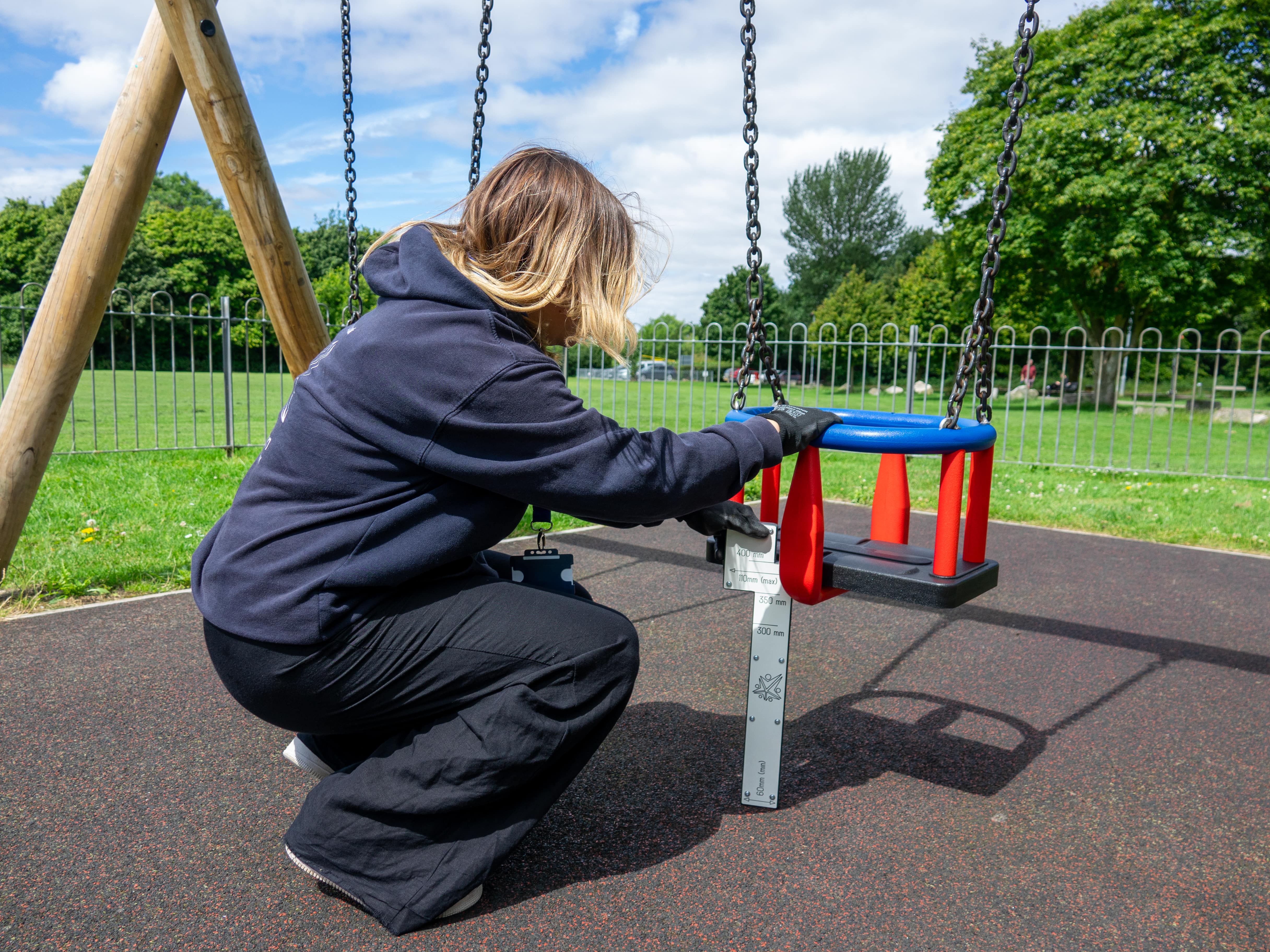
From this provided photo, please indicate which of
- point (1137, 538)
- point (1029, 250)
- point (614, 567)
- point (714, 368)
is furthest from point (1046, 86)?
point (614, 567)

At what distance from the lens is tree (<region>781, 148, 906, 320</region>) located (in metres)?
57.6

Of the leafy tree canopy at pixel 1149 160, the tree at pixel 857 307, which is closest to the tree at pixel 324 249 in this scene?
the tree at pixel 857 307

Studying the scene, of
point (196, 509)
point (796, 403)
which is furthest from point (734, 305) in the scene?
point (196, 509)

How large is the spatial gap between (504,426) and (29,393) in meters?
2.71

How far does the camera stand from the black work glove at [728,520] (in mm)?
2232

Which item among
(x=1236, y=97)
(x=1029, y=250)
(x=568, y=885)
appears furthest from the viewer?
(x=1029, y=250)

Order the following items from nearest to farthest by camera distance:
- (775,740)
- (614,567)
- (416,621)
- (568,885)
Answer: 1. (416,621)
2. (568,885)
3. (775,740)
4. (614,567)

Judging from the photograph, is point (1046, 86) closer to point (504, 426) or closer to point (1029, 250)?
point (1029, 250)

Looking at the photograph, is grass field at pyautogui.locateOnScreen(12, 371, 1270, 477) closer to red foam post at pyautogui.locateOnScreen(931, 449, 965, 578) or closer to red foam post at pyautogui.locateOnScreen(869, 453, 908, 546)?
red foam post at pyautogui.locateOnScreen(869, 453, 908, 546)

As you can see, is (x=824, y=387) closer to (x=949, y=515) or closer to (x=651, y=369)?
(x=651, y=369)

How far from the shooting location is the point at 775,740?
235cm

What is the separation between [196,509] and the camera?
5.98 m

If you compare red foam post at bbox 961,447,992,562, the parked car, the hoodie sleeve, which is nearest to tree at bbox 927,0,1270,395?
the parked car

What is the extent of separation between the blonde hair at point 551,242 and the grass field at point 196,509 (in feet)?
10.4
